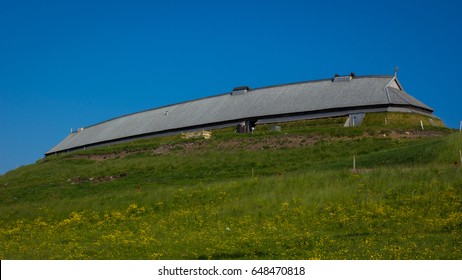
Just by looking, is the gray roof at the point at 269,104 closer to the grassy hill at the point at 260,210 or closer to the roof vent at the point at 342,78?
the roof vent at the point at 342,78

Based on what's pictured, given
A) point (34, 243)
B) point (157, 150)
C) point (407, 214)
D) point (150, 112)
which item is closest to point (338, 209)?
point (407, 214)

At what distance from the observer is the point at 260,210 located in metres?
26.3

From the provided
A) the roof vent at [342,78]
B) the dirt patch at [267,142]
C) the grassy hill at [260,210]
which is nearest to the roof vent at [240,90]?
the roof vent at [342,78]

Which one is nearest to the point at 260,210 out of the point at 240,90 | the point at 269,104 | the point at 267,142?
the point at 267,142

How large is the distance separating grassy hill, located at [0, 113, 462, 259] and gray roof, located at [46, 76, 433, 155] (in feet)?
65.6

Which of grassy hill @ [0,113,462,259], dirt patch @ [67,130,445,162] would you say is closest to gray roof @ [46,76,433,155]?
dirt patch @ [67,130,445,162]

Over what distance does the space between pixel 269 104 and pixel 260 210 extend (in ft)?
174

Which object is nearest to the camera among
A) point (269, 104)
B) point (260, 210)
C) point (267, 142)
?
point (260, 210)

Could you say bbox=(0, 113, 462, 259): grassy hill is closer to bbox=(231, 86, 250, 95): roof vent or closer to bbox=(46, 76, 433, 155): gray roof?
bbox=(46, 76, 433, 155): gray roof

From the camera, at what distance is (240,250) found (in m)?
19.3

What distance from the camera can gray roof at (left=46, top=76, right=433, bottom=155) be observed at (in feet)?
233

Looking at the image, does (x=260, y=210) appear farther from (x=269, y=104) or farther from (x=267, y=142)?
(x=269, y=104)

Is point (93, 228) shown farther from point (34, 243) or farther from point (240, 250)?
point (240, 250)
